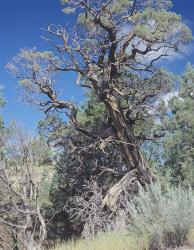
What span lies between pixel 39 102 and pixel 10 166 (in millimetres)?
3776

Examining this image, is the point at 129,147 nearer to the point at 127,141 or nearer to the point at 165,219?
the point at 127,141

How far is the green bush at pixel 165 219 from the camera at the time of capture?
8.58 meters

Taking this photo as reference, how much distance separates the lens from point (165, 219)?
28.5 ft

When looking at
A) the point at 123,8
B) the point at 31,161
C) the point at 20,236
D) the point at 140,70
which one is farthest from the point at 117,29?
the point at 20,236

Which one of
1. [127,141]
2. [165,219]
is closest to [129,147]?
[127,141]

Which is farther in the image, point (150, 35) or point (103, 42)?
point (103, 42)

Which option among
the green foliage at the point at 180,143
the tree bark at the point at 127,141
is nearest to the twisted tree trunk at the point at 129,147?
the tree bark at the point at 127,141

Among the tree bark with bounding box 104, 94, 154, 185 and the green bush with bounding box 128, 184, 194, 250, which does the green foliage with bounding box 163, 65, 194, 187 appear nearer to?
the tree bark with bounding box 104, 94, 154, 185

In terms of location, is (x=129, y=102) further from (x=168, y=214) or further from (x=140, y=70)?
(x=168, y=214)

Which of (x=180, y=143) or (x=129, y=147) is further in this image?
(x=180, y=143)

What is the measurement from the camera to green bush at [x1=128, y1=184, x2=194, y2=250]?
338 inches

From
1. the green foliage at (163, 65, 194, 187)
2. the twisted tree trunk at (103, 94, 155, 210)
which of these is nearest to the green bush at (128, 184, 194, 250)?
the twisted tree trunk at (103, 94, 155, 210)

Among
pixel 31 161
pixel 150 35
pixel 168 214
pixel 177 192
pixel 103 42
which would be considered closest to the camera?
pixel 168 214

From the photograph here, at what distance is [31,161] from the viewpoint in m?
20.2
